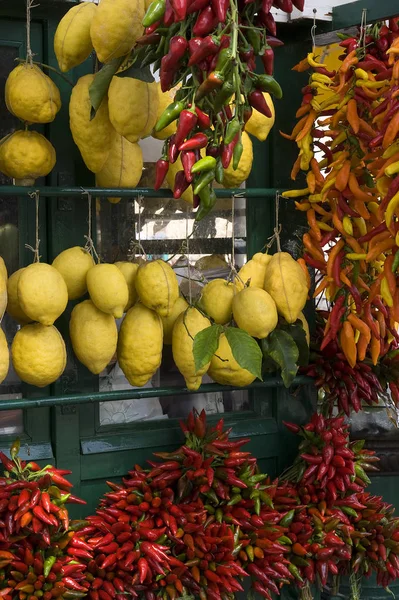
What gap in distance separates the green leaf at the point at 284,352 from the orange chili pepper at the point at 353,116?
754 mm

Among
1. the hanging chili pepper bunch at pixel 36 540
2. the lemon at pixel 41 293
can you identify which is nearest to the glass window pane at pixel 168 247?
the lemon at pixel 41 293

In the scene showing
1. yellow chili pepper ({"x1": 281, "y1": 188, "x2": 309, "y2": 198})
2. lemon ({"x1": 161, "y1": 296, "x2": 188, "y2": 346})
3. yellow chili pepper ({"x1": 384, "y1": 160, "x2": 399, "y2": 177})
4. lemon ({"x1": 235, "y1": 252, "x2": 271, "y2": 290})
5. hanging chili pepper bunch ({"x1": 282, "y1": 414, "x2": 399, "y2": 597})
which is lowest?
hanging chili pepper bunch ({"x1": 282, "y1": 414, "x2": 399, "y2": 597})

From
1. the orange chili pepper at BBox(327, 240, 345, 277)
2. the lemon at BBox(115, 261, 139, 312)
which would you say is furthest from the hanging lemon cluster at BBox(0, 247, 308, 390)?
the orange chili pepper at BBox(327, 240, 345, 277)

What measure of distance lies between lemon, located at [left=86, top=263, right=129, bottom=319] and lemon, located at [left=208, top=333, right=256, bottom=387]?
412 millimetres

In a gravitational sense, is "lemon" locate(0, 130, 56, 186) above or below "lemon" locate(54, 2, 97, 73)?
below

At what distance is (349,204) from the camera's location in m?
2.96

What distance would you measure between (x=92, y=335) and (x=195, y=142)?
3.25ft

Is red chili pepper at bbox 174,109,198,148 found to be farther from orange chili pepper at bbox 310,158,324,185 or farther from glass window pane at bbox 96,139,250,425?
orange chili pepper at bbox 310,158,324,185

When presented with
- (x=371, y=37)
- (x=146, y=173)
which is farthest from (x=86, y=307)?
(x=371, y=37)

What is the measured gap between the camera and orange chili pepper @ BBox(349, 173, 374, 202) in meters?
2.85

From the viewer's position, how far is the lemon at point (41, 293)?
254 cm

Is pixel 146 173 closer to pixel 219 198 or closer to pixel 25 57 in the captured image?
pixel 219 198

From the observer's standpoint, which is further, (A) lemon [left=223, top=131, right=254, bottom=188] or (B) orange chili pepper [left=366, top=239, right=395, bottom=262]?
(A) lemon [left=223, top=131, right=254, bottom=188]

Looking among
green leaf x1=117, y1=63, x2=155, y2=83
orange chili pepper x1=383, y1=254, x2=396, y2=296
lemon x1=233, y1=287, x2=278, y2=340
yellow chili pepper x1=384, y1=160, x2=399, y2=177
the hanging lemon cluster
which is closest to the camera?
yellow chili pepper x1=384, y1=160, x2=399, y2=177
